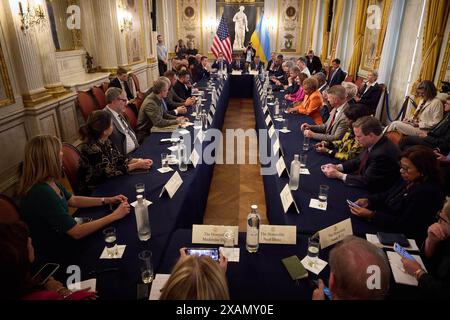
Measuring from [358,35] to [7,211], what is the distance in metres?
8.66

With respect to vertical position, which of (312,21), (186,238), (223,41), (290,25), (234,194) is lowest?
(234,194)

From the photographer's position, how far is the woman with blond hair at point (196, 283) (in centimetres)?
90

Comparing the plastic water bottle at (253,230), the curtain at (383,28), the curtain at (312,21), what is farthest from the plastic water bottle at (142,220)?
the curtain at (312,21)

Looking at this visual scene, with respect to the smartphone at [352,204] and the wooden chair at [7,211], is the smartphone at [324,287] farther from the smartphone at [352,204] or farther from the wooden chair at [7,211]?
the wooden chair at [7,211]

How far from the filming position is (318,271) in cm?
155

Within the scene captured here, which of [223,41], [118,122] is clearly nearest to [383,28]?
[223,41]

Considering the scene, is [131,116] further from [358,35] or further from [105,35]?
[358,35]

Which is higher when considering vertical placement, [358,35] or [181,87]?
[358,35]

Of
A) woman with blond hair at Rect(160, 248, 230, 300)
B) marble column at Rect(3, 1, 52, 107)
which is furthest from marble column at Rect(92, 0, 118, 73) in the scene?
woman with blond hair at Rect(160, 248, 230, 300)

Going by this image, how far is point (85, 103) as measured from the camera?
5.12 metres

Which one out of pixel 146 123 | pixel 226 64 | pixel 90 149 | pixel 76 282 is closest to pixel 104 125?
pixel 90 149

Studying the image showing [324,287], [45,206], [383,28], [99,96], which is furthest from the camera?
[383,28]

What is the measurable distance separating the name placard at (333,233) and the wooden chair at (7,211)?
5.75 feet

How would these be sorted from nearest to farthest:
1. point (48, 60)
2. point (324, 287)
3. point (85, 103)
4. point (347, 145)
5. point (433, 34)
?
point (324, 287) < point (347, 145) < point (48, 60) < point (433, 34) < point (85, 103)
